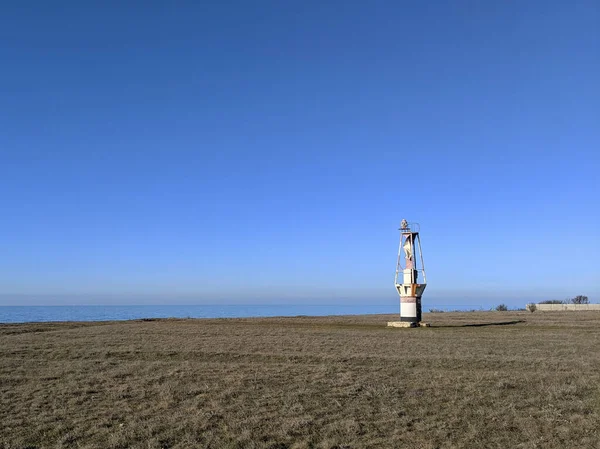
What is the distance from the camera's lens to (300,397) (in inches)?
517

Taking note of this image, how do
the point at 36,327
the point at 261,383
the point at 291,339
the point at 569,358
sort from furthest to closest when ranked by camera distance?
the point at 36,327 → the point at 291,339 → the point at 569,358 → the point at 261,383

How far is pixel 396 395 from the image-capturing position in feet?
43.6

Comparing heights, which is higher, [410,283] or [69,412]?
[410,283]

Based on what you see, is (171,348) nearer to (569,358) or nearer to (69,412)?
(69,412)

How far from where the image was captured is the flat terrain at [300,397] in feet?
32.3

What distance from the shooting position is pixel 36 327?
37031 millimetres

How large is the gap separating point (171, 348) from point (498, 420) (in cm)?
1607

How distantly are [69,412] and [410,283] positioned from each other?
3554cm

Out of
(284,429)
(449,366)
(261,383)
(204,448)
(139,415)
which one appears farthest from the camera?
(449,366)

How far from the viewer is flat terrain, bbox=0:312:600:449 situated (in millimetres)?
9852

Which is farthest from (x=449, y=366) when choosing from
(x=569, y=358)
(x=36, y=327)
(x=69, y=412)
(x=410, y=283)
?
(x=36, y=327)

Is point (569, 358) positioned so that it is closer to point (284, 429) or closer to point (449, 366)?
point (449, 366)

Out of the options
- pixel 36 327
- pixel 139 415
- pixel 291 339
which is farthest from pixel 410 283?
pixel 139 415

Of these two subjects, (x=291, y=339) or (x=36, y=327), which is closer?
(x=291, y=339)
